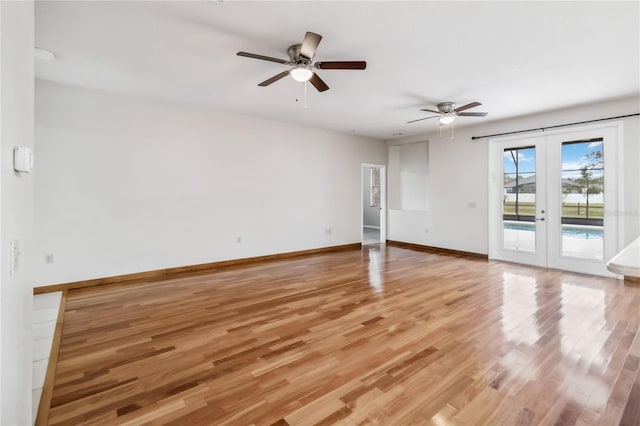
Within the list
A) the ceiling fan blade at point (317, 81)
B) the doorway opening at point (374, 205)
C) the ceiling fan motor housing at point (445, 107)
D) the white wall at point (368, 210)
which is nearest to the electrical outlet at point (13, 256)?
the ceiling fan blade at point (317, 81)

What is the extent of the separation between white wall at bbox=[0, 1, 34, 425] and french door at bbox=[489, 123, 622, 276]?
678 cm

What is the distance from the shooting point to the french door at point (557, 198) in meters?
4.90

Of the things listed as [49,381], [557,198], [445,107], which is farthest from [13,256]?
[557,198]

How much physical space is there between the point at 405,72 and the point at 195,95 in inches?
119

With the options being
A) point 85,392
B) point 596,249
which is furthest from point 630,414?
point 596,249

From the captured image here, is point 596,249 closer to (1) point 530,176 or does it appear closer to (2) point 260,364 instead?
(1) point 530,176

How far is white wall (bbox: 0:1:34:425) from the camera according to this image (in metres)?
0.92

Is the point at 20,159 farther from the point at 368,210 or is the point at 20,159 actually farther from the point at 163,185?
the point at 368,210

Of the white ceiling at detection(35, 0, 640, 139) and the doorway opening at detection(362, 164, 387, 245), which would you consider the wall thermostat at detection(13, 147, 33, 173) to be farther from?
the doorway opening at detection(362, 164, 387, 245)

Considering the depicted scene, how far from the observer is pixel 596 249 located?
199 inches

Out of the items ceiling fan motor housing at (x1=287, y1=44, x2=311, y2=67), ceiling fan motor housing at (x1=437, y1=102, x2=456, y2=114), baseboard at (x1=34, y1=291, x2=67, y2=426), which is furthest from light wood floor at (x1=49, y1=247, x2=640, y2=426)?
ceiling fan motor housing at (x1=437, y1=102, x2=456, y2=114)

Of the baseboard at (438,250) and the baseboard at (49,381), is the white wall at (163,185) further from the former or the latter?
the baseboard at (438,250)

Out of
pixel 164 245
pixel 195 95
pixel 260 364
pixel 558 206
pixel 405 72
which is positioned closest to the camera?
pixel 260 364

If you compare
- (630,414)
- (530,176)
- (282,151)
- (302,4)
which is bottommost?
(630,414)
